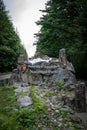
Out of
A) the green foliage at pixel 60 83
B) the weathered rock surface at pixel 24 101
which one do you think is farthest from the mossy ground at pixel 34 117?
the green foliage at pixel 60 83

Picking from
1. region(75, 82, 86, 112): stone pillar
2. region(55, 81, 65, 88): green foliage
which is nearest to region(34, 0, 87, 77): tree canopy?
region(75, 82, 86, 112): stone pillar

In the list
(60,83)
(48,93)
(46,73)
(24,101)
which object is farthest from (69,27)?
(46,73)

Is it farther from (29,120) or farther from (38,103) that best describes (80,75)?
(29,120)

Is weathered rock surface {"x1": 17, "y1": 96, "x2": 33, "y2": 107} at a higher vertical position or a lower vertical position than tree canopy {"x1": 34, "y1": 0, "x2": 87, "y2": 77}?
lower

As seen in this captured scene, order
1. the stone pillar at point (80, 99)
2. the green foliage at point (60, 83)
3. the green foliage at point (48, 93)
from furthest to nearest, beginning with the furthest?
Result: the green foliage at point (60, 83), the green foliage at point (48, 93), the stone pillar at point (80, 99)

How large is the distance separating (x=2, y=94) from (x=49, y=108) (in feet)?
14.6

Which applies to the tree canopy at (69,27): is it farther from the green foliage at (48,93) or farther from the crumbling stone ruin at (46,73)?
the green foliage at (48,93)

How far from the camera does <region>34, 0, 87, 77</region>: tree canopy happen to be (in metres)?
12.4

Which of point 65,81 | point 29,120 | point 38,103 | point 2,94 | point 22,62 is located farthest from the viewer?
point 22,62

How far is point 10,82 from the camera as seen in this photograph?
857 inches

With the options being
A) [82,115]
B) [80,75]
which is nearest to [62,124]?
[82,115]

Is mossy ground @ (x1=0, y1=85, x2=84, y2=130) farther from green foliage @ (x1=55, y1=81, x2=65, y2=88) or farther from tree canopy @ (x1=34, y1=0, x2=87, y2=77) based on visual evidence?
green foliage @ (x1=55, y1=81, x2=65, y2=88)

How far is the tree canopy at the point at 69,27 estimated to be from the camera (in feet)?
40.6

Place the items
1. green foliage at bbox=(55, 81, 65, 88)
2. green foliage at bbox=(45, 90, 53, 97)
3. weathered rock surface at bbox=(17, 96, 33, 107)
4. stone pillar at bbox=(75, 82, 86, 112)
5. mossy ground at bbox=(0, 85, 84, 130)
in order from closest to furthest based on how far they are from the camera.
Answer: mossy ground at bbox=(0, 85, 84, 130), weathered rock surface at bbox=(17, 96, 33, 107), stone pillar at bbox=(75, 82, 86, 112), green foliage at bbox=(45, 90, 53, 97), green foliage at bbox=(55, 81, 65, 88)
